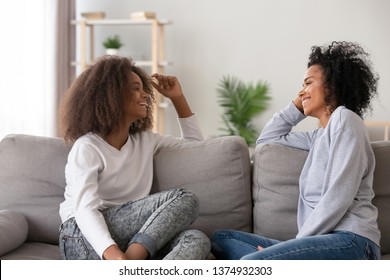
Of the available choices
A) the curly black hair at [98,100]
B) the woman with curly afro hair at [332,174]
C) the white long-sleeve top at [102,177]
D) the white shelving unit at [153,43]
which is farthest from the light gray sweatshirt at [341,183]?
the white shelving unit at [153,43]

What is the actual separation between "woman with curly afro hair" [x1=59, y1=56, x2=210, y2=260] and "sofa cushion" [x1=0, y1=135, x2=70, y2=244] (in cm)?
14

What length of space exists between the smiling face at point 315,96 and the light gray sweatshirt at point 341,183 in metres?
0.13

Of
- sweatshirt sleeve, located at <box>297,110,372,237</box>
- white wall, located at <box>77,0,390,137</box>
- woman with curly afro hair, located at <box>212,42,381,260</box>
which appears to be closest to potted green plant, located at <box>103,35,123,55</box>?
white wall, located at <box>77,0,390,137</box>

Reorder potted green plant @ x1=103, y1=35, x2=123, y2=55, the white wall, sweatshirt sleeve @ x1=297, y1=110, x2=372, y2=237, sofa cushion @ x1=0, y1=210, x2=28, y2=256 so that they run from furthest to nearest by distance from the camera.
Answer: the white wall < potted green plant @ x1=103, y1=35, x2=123, y2=55 < sofa cushion @ x1=0, y1=210, x2=28, y2=256 < sweatshirt sleeve @ x1=297, y1=110, x2=372, y2=237

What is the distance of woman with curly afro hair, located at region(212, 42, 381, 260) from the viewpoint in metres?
1.77

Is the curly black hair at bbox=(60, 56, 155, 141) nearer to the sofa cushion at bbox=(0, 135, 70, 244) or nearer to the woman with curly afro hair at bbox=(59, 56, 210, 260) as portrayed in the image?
the woman with curly afro hair at bbox=(59, 56, 210, 260)

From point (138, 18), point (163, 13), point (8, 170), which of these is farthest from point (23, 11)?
point (8, 170)

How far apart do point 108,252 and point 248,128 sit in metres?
4.05

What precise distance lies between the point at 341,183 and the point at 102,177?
28.9 inches

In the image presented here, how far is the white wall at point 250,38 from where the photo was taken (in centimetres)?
564

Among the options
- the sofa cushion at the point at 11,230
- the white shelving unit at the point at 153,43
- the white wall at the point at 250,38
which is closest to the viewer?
the sofa cushion at the point at 11,230

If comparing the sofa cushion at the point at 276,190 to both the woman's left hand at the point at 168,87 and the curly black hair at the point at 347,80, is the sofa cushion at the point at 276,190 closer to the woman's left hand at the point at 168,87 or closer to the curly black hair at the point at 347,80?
the curly black hair at the point at 347,80

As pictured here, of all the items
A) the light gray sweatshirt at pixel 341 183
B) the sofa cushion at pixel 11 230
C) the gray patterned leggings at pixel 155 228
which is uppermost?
the light gray sweatshirt at pixel 341 183
